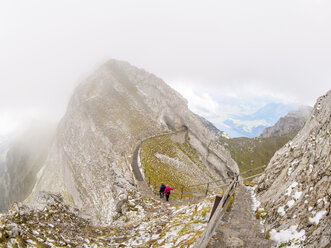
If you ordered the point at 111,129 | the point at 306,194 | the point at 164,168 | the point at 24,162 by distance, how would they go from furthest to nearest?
the point at 24,162 < the point at 111,129 < the point at 164,168 < the point at 306,194

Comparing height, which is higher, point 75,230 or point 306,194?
point 306,194

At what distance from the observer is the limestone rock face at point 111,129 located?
43.5 m

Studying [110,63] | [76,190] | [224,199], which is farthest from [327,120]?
[110,63]

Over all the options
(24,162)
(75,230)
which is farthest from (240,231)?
(24,162)

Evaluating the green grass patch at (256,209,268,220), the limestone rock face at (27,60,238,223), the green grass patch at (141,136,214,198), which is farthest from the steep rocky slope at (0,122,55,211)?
the green grass patch at (256,209,268,220)

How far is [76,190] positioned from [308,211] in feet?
164

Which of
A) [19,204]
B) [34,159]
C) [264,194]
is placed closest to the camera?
[264,194]

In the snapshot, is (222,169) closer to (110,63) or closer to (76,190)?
(76,190)

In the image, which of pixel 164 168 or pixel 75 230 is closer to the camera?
pixel 75 230

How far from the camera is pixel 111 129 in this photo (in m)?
52.7

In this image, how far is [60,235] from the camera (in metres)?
11.4

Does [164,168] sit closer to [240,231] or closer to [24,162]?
[240,231]

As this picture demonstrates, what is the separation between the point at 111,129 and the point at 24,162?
14708 centimetres

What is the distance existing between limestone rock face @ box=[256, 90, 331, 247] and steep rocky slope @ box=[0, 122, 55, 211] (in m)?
149
